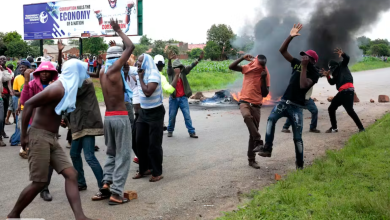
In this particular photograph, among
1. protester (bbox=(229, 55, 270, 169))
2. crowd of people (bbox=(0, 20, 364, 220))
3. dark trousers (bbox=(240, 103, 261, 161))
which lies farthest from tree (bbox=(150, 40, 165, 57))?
dark trousers (bbox=(240, 103, 261, 161))

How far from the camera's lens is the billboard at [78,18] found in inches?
718

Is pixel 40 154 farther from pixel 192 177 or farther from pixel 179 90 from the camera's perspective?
pixel 179 90

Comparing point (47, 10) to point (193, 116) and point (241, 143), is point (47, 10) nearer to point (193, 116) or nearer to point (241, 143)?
point (193, 116)

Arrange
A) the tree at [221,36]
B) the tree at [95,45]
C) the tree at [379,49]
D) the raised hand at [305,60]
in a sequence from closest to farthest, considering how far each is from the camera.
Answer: the raised hand at [305,60], the tree at [221,36], the tree at [95,45], the tree at [379,49]

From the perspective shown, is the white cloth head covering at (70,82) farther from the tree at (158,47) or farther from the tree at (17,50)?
the tree at (17,50)

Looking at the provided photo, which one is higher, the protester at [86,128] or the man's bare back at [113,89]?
the man's bare back at [113,89]

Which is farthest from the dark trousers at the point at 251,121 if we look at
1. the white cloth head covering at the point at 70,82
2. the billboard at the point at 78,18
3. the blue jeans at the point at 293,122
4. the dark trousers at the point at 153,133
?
the billboard at the point at 78,18

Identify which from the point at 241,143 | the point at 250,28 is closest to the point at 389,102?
the point at 250,28

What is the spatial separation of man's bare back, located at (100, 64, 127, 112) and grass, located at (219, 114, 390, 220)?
175cm

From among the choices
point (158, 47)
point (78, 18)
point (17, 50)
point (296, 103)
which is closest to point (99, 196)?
point (296, 103)

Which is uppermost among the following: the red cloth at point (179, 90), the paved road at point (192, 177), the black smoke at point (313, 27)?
the black smoke at point (313, 27)

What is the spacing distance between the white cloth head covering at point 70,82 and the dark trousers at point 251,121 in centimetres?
269

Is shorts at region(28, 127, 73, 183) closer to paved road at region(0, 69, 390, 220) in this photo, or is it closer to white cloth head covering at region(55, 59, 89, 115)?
white cloth head covering at region(55, 59, 89, 115)

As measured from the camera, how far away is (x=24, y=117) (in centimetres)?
368
